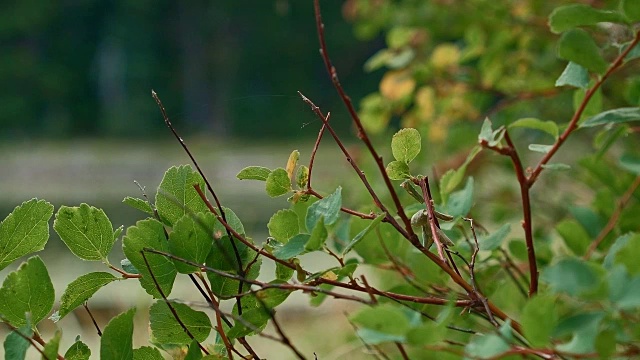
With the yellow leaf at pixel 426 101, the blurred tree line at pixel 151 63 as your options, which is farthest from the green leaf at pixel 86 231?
the blurred tree line at pixel 151 63

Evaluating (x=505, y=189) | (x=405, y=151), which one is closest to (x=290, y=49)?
(x=505, y=189)

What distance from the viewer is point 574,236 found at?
1.45 ft

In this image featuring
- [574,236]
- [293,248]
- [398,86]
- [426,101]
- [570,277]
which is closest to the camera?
[570,277]

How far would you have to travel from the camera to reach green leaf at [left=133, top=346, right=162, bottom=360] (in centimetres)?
28

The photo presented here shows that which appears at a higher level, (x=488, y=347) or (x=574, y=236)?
(x=488, y=347)

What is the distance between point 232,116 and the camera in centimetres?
1019

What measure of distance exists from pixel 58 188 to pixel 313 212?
670cm

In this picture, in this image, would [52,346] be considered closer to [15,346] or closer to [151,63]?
[15,346]

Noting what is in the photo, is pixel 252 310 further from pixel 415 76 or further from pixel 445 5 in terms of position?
pixel 445 5

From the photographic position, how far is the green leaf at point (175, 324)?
28 cm

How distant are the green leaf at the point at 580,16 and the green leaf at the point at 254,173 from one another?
0.13m

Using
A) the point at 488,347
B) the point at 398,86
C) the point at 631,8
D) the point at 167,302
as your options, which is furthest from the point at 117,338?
the point at 398,86

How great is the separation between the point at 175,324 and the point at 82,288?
0.12 feet

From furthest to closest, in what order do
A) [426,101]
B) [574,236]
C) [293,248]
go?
[426,101], [574,236], [293,248]
